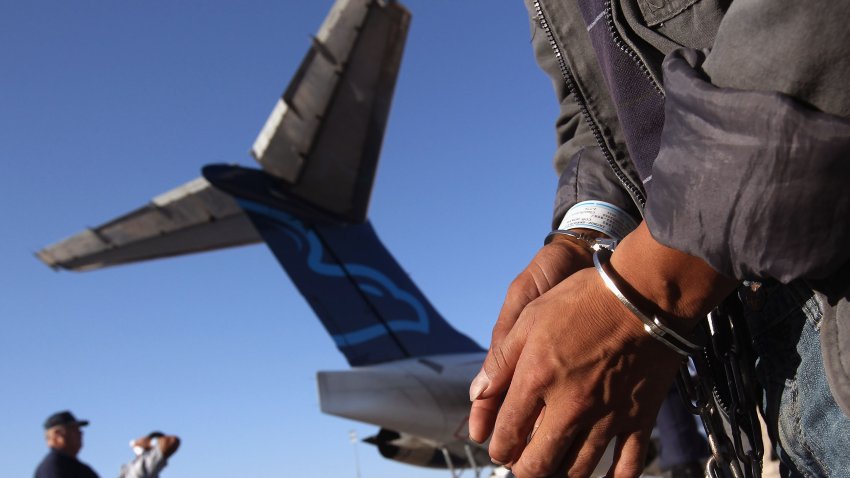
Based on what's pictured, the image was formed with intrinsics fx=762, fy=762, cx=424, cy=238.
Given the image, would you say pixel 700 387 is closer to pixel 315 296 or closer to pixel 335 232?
pixel 315 296

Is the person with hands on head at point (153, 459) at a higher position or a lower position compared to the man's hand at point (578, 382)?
lower

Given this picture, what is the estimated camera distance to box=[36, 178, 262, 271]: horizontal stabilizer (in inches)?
307

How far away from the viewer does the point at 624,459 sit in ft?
2.60

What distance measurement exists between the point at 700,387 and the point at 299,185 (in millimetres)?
6995

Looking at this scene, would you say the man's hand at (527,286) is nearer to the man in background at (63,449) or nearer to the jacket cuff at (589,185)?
the jacket cuff at (589,185)

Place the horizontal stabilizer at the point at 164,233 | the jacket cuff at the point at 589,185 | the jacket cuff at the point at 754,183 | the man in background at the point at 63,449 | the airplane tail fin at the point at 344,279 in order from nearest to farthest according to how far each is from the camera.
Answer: the jacket cuff at the point at 754,183 → the jacket cuff at the point at 589,185 → the man in background at the point at 63,449 → the airplane tail fin at the point at 344,279 → the horizontal stabilizer at the point at 164,233

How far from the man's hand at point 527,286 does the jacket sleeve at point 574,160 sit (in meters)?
0.09

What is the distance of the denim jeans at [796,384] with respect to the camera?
75 centimetres

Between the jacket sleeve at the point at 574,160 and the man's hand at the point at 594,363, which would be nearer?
the man's hand at the point at 594,363

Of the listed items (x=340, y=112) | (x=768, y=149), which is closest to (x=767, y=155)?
(x=768, y=149)

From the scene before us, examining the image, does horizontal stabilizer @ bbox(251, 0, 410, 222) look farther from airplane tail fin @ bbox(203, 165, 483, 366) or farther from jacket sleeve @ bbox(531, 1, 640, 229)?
jacket sleeve @ bbox(531, 1, 640, 229)

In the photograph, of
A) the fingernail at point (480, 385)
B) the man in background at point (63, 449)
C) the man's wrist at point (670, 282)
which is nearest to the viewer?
the man's wrist at point (670, 282)

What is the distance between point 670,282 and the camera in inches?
27.9

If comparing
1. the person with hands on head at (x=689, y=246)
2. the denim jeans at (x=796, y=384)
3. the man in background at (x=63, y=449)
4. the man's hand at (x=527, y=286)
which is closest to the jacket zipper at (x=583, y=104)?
the person with hands on head at (x=689, y=246)
